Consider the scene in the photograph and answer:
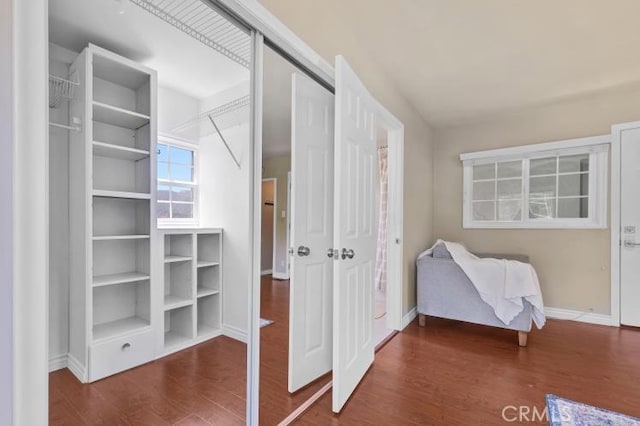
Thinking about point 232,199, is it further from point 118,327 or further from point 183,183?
point 118,327

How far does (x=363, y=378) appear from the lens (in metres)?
2.09

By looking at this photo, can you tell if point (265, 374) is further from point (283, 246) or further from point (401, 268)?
point (401, 268)

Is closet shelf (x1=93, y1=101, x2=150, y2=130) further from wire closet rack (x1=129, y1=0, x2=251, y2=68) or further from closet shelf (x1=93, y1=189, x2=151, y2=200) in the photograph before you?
wire closet rack (x1=129, y1=0, x2=251, y2=68)

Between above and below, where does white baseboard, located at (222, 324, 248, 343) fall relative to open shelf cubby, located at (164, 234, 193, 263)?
below

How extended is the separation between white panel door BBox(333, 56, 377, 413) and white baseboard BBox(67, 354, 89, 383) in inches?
43.6

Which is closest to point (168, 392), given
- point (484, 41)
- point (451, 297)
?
point (451, 297)

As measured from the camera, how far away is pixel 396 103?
117 inches

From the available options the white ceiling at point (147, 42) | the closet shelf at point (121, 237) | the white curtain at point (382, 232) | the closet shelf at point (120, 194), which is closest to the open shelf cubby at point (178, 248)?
the closet shelf at point (121, 237)

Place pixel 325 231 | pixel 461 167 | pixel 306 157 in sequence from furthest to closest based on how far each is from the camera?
1. pixel 461 167
2. pixel 325 231
3. pixel 306 157

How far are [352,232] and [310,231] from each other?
0.27m

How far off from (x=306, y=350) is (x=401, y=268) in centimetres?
154

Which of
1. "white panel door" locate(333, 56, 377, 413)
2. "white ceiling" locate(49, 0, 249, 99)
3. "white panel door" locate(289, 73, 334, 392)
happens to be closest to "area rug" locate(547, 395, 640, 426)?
"white panel door" locate(333, 56, 377, 413)

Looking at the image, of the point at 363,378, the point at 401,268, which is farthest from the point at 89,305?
the point at 401,268

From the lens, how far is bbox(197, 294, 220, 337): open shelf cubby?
1.53 m
